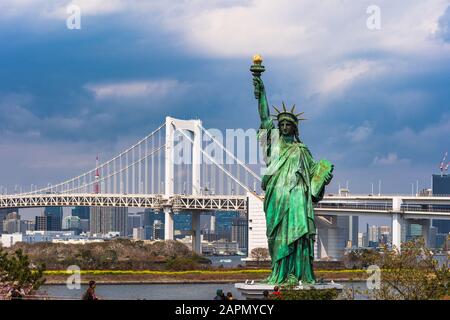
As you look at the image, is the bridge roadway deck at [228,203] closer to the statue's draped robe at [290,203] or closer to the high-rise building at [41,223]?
the statue's draped robe at [290,203]

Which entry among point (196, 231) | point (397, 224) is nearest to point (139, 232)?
point (196, 231)

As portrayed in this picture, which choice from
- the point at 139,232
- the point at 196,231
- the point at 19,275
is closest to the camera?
the point at 19,275

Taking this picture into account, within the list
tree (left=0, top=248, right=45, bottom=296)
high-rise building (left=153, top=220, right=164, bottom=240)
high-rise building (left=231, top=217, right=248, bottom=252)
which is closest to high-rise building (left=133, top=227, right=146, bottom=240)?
high-rise building (left=153, top=220, right=164, bottom=240)

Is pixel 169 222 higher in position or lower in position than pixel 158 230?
higher

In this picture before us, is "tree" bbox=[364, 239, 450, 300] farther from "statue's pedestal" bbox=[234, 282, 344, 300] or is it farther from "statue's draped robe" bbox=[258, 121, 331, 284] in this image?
"statue's draped robe" bbox=[258, 121, 331, 284]

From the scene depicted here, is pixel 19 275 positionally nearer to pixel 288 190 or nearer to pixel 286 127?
pixel 288 190
